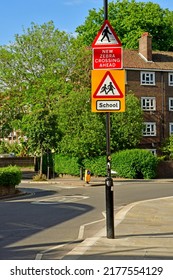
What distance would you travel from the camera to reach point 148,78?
172 feet

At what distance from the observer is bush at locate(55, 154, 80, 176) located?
44916 mm

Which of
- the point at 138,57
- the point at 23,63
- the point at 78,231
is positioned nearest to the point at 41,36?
the point at 23,63

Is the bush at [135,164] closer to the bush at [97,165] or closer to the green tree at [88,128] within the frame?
the bush at [97,165]

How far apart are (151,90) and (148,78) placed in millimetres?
1328

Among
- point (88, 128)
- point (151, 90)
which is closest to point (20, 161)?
point (151, 90)

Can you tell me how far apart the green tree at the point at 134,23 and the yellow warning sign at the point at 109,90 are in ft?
167

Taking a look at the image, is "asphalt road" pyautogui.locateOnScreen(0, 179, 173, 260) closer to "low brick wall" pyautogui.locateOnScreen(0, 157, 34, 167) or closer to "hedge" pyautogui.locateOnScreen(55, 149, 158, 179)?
"hedge" pyautogui.locateOnScreen(55, 149, 158, 179)

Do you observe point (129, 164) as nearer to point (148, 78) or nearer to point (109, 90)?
point (148, 78)

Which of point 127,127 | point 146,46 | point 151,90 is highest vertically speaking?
point 146,46

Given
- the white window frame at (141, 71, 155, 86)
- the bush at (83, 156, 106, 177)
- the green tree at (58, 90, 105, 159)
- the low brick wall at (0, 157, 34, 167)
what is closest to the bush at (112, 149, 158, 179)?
the bush at (83, 156, 106, 177)

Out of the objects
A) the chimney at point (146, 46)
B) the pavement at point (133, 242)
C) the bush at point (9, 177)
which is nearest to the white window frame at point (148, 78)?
the chimney at point (146, 46)

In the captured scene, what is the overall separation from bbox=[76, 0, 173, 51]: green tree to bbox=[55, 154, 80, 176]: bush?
20.2m

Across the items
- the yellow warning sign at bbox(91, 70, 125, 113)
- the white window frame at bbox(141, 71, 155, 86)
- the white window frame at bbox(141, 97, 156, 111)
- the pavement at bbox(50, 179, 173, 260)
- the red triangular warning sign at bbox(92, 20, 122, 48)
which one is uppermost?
the white window frame at bbox(141, 71, 155, 86)

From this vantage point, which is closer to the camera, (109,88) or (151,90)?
(109,88)
